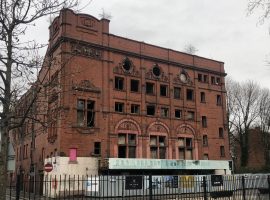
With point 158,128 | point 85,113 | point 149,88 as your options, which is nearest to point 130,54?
point 149,88

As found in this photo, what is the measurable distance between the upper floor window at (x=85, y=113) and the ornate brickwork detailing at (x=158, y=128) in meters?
7.31

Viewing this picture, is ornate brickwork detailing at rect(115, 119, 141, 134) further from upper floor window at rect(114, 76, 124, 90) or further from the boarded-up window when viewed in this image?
the boarded-up window

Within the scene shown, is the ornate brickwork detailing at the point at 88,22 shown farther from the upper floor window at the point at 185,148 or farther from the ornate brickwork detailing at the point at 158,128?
the upper floor window at the point at 185,148

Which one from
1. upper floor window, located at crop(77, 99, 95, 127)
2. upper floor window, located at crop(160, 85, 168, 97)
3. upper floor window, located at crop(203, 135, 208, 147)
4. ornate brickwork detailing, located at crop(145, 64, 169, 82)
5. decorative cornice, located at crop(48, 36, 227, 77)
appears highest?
decorative cornice, located at crop(48, 36, 227, 77)

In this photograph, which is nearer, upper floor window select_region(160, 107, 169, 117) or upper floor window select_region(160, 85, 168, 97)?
upper floor window select_region(160, 107, 169, 117)

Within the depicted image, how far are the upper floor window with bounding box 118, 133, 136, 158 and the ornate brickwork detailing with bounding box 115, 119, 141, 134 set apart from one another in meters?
0.68

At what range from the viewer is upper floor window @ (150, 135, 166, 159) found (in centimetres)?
4522

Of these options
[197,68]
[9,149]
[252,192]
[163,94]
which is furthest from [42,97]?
[197,68]

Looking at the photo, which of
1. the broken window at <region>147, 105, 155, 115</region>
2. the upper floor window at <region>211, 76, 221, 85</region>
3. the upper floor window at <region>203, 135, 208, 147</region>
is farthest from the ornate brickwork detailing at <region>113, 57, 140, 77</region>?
the upper floor window at <region>211, 76, 221, 85</region>

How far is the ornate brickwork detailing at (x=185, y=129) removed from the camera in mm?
48234

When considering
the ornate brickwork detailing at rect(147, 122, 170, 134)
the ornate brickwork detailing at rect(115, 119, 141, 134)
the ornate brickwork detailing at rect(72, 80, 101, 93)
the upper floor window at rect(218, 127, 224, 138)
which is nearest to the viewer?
the ornate brickwork detailing at rect(72, 80, 101, 93)

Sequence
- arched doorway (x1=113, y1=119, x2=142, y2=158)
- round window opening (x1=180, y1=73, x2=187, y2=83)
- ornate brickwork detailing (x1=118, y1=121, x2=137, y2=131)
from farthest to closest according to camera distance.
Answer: round window opening (x1=180, y1=73, x2=187, y2=83)
ornate brickwork detailing (x1=118, y1=121, x2=137, y2=131)
arched doorway (x1=113, y1=119, x2=142, y2=158)

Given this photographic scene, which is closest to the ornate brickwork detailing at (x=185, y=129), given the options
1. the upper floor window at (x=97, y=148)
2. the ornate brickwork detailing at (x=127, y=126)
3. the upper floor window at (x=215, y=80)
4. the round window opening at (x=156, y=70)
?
the ornate brickwork detailing at (x=127, y=126)

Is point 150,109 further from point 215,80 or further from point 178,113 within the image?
point 215,80
